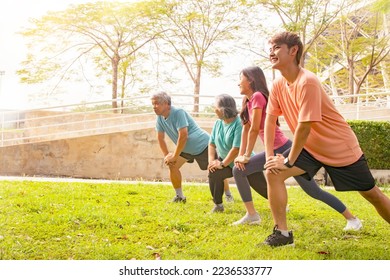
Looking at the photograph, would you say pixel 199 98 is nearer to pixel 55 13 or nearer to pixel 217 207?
pixel 55 13

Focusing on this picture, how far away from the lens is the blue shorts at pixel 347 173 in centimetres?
221

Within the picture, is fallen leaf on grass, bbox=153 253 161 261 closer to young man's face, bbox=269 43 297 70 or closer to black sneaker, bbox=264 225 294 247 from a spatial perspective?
black sneaker, bbox=264 225 294 247

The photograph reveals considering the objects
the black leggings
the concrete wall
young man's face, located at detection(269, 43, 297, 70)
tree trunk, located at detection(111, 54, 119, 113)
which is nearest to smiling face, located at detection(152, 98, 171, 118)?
the black leggings

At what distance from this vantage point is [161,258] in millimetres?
2311

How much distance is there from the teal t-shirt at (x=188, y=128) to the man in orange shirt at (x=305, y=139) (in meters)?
1.26

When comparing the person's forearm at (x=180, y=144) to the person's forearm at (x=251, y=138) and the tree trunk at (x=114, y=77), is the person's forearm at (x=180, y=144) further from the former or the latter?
the tree trunk at (x=114, y=77)

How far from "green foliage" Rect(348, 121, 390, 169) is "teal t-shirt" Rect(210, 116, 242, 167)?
2.96 meters

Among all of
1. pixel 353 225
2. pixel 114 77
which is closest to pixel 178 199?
pixel 353 225

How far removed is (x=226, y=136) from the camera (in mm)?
3078

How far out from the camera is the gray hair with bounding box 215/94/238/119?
300 cm

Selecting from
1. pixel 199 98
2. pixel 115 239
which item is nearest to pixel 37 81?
pixel 199 98

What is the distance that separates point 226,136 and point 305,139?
971 mm

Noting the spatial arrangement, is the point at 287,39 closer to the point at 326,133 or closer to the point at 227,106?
the point at 326,133

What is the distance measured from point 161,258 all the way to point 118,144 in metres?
4.47
